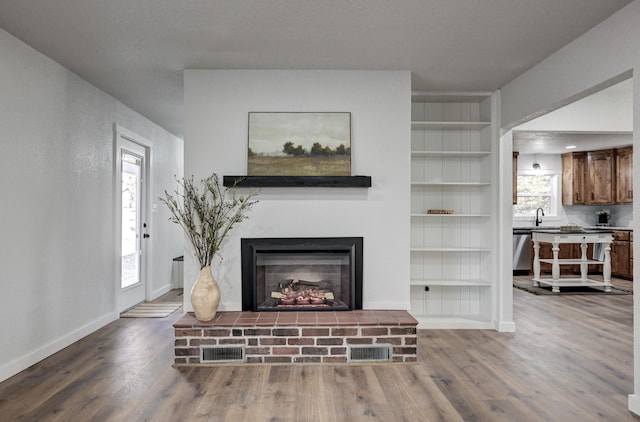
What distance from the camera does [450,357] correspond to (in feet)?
11.7

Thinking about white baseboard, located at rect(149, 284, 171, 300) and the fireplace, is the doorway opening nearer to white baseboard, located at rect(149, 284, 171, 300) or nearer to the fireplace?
white baseboard, located at rect(149, 284, 171, 300)

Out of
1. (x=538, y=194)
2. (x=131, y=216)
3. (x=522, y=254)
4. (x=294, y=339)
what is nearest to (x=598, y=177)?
(x=538, y=194)

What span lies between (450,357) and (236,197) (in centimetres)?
228

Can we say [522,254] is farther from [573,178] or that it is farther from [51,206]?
[51,206]

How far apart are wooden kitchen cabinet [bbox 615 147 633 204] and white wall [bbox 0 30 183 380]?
327 inches

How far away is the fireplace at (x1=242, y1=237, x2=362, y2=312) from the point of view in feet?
12.4

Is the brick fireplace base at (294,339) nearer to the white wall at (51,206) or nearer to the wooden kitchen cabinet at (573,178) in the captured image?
the white wall at (51,206)

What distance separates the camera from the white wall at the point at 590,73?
2576 millimetres

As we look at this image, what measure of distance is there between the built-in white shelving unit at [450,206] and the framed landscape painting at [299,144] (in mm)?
1144

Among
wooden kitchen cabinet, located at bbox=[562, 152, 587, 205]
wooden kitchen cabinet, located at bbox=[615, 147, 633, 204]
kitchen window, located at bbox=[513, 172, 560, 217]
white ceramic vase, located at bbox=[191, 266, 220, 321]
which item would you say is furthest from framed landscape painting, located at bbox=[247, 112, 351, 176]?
wooden kitchen cabinet, located at bbox=[562, 152, 587, 205]

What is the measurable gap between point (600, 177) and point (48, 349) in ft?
29.6

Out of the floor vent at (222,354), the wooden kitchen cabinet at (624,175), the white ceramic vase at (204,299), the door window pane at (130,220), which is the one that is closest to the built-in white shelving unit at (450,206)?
the floor vent at (222,354)

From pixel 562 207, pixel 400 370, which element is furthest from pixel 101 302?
pixel 562 207

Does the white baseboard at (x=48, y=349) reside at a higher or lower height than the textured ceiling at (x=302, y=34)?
lower
